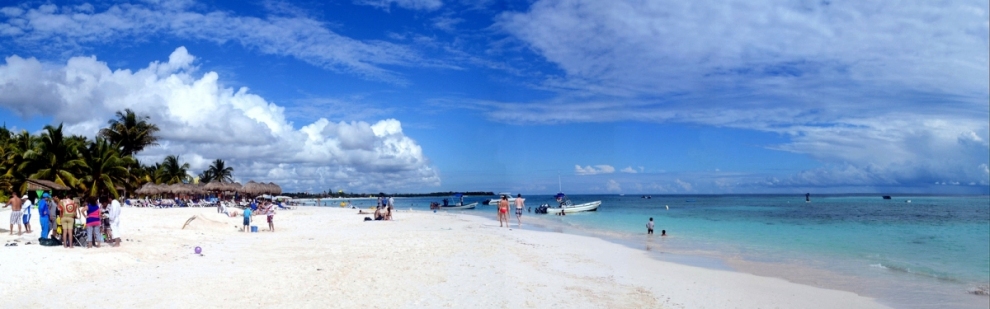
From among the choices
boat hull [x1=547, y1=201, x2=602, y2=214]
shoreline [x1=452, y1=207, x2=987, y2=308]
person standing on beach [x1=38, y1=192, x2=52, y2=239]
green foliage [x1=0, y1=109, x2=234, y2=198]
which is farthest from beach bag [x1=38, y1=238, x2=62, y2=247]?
boat hull [x1=547, y1=201, x2=602, y2=214]

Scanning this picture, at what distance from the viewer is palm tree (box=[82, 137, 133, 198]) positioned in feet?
120

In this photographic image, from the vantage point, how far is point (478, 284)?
9680 mm

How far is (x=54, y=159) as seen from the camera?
112 feet

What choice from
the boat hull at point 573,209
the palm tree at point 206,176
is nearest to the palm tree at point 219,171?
the palm tree at point 206,176

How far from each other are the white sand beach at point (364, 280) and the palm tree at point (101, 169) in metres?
25.0

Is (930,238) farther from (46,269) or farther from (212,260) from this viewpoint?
(46,269)

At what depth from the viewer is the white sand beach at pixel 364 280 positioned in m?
8.20

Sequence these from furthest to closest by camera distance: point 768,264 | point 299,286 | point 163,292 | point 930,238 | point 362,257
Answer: point 930,238, point 768,264, point 362,257, point 299,286, point 163,292

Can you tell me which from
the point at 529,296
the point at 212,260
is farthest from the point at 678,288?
Answer: the point at 212,260

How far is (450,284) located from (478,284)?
459 millimetres

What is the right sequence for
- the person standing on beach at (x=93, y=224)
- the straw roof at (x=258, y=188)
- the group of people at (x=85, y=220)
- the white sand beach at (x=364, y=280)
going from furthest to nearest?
the straw roof at (x=258, y=188) < the person standing on beach at (x=93, y=224) < the group of people at (x=85, y=220) < the white sand beach at (x=364, y=280)

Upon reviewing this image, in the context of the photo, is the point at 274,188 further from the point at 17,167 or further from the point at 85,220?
the point at 85,220

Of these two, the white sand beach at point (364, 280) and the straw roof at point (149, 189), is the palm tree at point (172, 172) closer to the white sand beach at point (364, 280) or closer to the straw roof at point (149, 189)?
the straw roof at point (149, 189)

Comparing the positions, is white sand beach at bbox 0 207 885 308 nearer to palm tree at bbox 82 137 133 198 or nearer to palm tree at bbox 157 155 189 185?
palm tree at bbox 82 137 133 198
